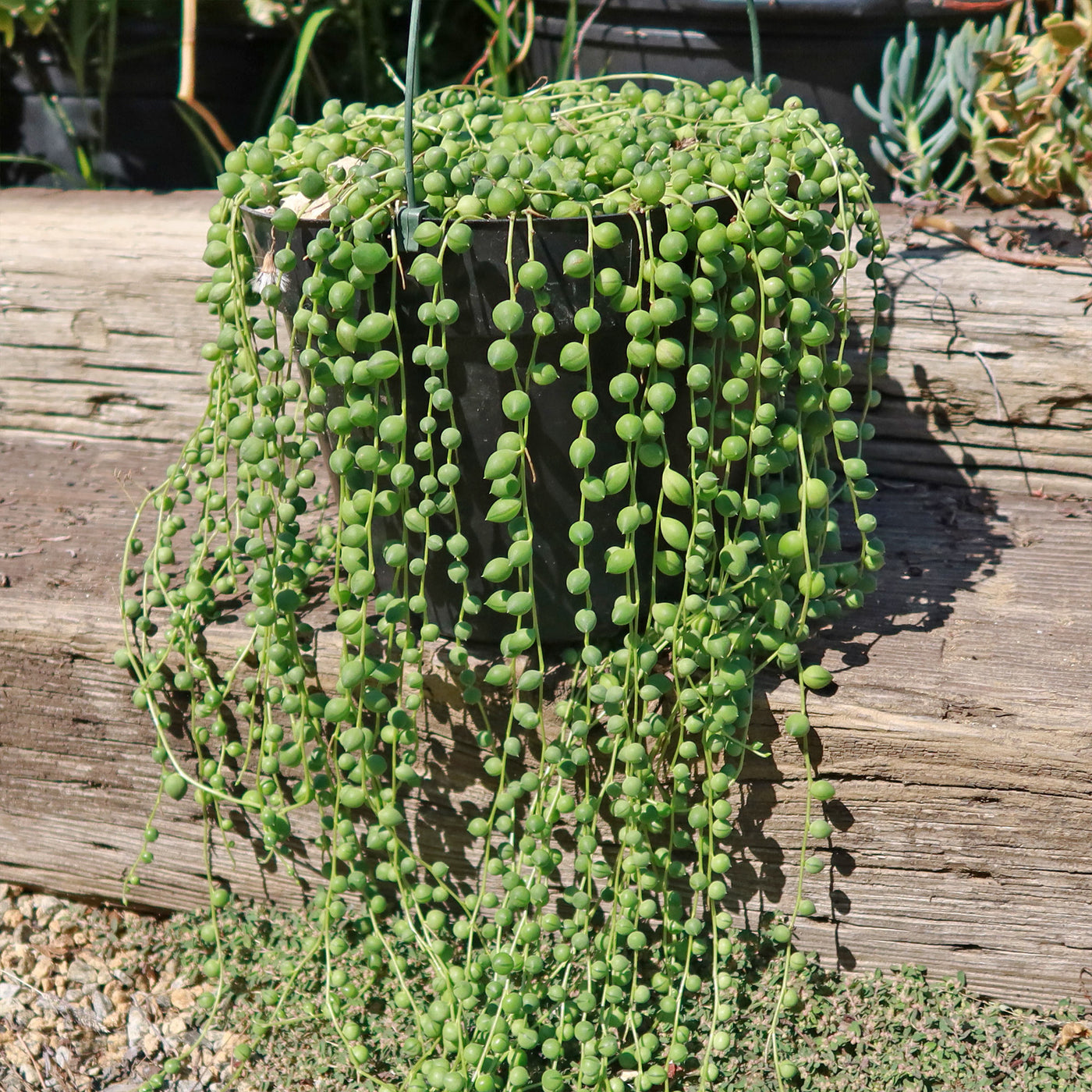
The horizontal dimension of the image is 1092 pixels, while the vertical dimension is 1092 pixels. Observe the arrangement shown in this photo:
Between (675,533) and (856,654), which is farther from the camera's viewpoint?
(856,654)

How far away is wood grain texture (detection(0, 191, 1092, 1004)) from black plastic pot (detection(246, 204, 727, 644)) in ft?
0.80

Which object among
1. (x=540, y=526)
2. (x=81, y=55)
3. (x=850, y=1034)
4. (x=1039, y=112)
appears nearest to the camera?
(x=540, y=526)

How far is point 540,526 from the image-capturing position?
1.21m

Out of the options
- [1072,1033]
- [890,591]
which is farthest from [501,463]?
[1072,1033]

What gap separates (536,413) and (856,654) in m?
0.53

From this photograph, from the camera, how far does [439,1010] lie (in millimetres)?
1247

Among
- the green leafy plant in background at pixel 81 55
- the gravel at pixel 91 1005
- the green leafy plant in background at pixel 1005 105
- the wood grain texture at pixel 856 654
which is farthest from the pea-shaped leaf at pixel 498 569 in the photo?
the green leafy plant in background at pixel 81 55

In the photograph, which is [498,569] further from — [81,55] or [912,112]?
[81,55]

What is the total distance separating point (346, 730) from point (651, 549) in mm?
408

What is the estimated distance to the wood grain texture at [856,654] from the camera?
1.27m

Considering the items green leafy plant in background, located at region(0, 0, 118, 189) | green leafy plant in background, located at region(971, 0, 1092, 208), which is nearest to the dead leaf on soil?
green leafy plant in background, located at region(971, 0, 1092, 208)

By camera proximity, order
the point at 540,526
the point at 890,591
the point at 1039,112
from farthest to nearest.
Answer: the point at 1039,112 → the point at 890,591 → the point at 540,526

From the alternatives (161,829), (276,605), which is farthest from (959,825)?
(161,829)

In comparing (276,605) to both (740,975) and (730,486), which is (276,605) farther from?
(740,975)
